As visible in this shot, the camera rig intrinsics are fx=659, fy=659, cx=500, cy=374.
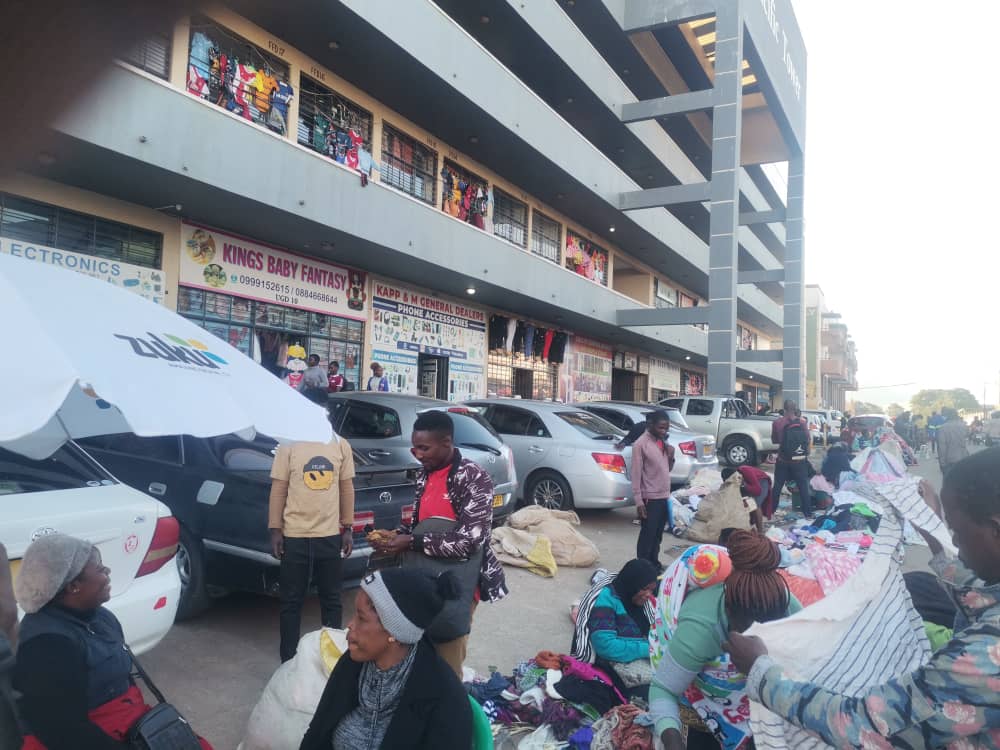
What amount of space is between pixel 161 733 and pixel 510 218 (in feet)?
56.2

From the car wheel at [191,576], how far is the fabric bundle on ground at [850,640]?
4038mm

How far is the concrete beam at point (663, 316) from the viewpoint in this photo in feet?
64.4

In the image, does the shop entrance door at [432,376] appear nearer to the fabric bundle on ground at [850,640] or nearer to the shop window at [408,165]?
the shop window at [408,165]

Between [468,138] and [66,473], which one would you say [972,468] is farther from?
[468,138]

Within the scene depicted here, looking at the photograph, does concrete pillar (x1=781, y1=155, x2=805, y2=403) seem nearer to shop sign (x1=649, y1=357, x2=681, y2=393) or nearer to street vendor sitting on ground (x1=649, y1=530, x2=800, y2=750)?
shop sign (x1=649, y1=357, x2=681, y2=393)

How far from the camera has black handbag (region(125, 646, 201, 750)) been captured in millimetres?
2371

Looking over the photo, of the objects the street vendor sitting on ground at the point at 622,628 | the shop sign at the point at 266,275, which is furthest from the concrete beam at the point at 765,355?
the street vendor sitting on ground at the point at 622,628

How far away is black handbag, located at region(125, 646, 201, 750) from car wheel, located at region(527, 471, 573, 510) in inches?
273

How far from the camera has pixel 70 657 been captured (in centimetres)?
223

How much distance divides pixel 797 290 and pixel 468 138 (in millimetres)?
18860

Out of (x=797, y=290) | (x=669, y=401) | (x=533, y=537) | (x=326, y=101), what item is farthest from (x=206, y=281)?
(x=797, y=290)


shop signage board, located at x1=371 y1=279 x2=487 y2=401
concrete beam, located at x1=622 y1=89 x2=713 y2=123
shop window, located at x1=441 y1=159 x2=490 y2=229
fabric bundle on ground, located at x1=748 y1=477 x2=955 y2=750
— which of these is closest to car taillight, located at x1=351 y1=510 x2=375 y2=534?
fabric bundle on ground, located at x1=748 y1=477 x2=955 y2=750

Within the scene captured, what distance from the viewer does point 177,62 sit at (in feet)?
31.5

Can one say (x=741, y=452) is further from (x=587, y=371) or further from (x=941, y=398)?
(x=941, y=398)
